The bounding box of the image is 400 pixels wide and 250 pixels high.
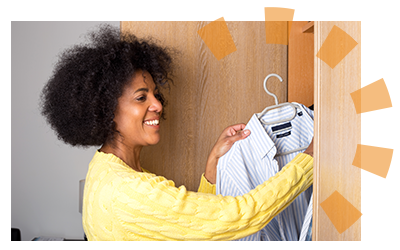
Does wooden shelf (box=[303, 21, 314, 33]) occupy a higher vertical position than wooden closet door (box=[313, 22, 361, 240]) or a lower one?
higher

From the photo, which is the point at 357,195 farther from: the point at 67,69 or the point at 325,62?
the point at 67,69

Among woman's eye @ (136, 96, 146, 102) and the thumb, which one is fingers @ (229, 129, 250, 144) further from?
woman's eye @ (136, 96, 146, 102)

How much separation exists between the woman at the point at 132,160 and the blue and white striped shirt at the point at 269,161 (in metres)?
0.08

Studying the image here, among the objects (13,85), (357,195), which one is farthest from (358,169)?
(13,85)

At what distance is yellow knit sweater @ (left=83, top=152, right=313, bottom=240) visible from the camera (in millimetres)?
900

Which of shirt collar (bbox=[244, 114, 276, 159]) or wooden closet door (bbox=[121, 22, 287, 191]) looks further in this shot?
wooden closet door (bbox=[121, 22, 287, 191])

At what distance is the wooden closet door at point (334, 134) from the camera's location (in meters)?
0.87

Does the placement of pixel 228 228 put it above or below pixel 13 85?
below

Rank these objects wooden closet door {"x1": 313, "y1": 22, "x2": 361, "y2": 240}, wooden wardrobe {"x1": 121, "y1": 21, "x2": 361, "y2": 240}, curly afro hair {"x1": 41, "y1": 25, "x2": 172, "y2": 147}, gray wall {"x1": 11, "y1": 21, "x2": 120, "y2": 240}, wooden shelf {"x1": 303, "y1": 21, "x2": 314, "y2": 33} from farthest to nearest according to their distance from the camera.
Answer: gray wall {"x1": 11, "y1": 21, "x2": 120, "y2": 240}
wooden wardrobe {"x1": 121, "y1": 21, "x2": 361, "y2": 240}
wooden shelf {"x1": 303, "y1": 21, "x2": 314, "y2": 33}
curly afro hair {"x1": 41, "y1": 25, "x2": 172, "y2": 147}
wooden closet door {"x1": 313, "y1": 22, "x2": 361, "y2": 240}

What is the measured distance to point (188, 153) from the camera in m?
1.64

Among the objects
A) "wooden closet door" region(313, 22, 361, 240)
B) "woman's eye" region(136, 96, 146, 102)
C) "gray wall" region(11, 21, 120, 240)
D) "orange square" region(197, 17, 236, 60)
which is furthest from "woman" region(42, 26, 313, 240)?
"gray wall" region(11, 21, 120, 240)

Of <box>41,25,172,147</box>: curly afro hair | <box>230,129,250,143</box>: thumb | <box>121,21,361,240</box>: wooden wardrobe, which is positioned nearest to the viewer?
<box>41,25,172,147</box>: curly afro hair

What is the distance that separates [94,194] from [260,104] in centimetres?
103

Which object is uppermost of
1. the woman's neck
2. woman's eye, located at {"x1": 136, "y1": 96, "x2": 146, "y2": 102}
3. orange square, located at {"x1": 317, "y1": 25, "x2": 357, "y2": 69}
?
orange square, located at {"x1": 317, "y1": 25, "x2": 357, "y2": 69}
